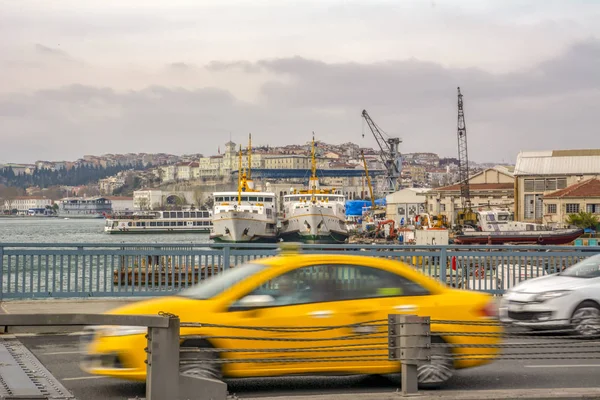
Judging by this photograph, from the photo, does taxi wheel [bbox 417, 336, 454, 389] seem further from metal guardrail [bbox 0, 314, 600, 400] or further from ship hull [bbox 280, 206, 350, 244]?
ship hull [bbox 280, 206, 350, 244]

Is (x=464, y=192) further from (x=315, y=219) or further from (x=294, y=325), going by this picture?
(x=294, y=325)

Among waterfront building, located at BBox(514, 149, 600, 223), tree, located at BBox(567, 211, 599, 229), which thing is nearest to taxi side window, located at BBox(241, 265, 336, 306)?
tree, located at BBox(567, 211, 599, 229)

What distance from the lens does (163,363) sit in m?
6.91

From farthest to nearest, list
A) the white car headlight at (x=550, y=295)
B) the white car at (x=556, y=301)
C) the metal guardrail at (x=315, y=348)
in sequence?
→ the white car headlight at (x=550, y=295)
the white car at (x=556, y=301)
the metal guardrail at (x=315, y=348)

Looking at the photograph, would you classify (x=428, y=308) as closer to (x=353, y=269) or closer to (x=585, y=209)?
(x=353, y=269)

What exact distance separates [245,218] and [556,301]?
79.7 m

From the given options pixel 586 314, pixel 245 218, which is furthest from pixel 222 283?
pixel 245 218

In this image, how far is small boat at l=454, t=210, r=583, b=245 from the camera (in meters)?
81.0

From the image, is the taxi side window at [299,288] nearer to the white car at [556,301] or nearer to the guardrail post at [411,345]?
the guardrail post at [411,345]

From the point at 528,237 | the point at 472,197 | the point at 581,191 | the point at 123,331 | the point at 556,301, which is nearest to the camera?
the point at 123,331

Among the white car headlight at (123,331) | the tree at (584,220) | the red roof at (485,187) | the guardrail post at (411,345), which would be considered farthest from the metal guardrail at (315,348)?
the red roof at (485,187)

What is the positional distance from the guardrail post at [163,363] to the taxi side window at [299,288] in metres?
3.31

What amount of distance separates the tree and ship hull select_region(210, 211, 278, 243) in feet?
101

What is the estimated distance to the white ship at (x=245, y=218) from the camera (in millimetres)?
93125
